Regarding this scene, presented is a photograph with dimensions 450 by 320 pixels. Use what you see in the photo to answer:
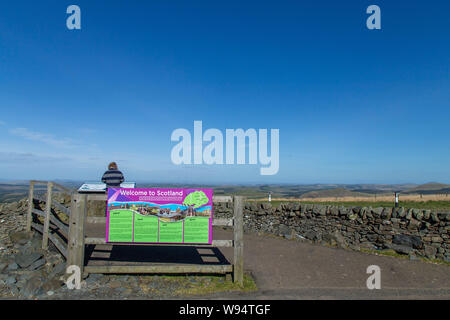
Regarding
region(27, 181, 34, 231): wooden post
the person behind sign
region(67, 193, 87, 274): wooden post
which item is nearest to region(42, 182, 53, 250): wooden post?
region(27, 181, 34, 231): wooden post

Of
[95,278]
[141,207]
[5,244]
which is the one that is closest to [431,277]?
[141,207]

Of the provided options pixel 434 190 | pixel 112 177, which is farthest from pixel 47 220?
pixel 434 190

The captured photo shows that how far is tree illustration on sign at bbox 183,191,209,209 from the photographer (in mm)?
5586

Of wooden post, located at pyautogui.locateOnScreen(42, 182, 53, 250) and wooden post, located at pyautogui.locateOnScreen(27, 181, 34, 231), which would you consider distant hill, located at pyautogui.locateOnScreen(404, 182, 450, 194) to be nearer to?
wooden post, located at pyautogui.locateOnScreen(42, 182, 53, 250)

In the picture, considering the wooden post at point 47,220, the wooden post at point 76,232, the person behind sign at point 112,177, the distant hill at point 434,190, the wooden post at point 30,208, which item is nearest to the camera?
the wooden post at point 76,232

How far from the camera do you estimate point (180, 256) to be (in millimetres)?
7297

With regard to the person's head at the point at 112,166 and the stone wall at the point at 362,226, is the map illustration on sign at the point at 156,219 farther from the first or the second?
the stone wall at the point at 362,226

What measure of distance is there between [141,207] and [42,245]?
422 centimetres

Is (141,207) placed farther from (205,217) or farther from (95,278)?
(95,278)

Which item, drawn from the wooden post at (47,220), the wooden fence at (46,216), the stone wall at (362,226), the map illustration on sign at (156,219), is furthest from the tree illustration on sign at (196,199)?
the stone wall at (362,226)

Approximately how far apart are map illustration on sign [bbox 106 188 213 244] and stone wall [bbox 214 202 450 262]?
5508 mm

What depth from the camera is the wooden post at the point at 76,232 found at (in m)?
5.40

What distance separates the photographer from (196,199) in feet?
18.4

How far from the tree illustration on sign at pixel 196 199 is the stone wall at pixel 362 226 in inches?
216
